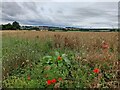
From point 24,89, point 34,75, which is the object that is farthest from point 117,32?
point 24,89

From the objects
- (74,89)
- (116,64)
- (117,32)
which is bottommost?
(74,89)

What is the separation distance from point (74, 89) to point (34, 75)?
2.57 ft

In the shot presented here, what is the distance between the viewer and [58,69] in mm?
3908

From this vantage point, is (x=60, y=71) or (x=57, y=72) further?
(x=60, y=71)

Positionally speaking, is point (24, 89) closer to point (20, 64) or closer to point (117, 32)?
point (20, 64)

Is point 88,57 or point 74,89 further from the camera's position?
point 88,57

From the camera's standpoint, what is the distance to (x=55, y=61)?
4207 millimetres

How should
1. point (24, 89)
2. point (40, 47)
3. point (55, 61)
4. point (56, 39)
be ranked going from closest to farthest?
1. point (24, 89)
2. point (55, 61)
3. point (40, 47)
4. point (56, 39)

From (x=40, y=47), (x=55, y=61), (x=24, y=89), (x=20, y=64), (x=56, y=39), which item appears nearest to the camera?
(x=24, y=89)

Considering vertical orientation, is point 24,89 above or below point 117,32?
below

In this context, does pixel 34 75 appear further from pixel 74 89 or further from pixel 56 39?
pixel 56 39

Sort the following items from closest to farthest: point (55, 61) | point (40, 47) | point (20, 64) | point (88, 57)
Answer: point (55, 61), point (88, 57), point (20, 64), point (40, 47)

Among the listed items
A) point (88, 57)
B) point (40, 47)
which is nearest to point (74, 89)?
point (88, 57)

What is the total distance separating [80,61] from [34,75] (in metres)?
0.88
